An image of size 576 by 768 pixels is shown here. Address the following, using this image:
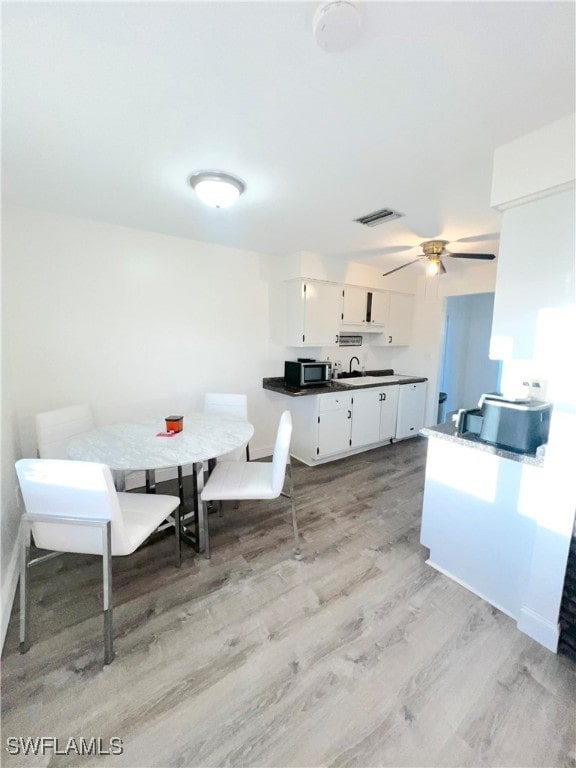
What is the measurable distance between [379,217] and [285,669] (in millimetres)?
2860

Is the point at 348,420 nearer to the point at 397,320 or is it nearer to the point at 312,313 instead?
the point at 312,313

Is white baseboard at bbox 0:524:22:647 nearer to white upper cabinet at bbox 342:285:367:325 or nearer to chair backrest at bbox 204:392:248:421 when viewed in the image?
chair backrest at bbox 204:392:248:421

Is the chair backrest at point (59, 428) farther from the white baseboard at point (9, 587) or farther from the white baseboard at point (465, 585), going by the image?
the white baseboard at point (465, 585)

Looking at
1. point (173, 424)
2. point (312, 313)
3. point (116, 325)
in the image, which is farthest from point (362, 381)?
point (116, 325)

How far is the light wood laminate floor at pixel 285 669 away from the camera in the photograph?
1.09 m

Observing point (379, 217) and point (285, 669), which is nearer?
point (285, 669)

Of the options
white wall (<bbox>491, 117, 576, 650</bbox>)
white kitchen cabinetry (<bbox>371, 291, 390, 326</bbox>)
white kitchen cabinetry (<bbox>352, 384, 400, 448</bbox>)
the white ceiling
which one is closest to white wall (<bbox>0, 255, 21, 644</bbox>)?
the white ceiling

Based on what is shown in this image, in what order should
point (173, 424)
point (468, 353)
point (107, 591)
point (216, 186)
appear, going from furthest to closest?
1. point (468, 353)
2. point (173, 424)
3. point (216, 186)
4. point (107, 591)

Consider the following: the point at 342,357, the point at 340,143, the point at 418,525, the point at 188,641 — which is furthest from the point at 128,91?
the point at 342,357

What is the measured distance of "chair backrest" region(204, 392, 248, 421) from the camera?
9.13ft

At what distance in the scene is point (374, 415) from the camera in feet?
12.4

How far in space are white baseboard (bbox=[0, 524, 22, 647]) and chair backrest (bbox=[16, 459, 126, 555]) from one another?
0.44m

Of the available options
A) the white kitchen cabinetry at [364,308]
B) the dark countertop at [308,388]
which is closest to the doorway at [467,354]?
the white kitchen cabinetry at [364,308]

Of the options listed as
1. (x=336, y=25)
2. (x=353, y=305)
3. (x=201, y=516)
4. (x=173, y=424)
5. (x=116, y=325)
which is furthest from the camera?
(x=353, y=305)
